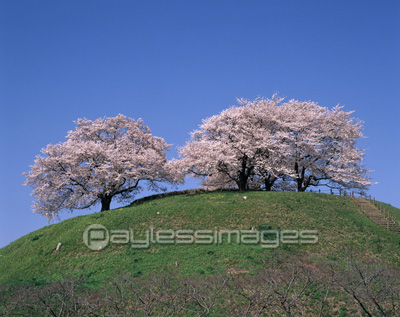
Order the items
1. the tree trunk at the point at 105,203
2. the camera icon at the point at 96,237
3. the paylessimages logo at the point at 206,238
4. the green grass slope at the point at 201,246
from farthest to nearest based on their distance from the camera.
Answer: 1. the tree trunk at the point at 105,203
2. the camera icon at the point at 96,237
3. the paylessimages logo at the point at 206,238
4. the green grass slope at the point at 201,246

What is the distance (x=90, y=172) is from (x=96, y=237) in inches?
644

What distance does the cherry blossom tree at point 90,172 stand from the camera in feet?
163

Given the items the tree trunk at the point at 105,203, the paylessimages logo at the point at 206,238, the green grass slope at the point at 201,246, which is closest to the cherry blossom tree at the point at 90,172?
the tree trunk at the point at 105,203

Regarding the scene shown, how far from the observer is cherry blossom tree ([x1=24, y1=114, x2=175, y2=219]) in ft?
163

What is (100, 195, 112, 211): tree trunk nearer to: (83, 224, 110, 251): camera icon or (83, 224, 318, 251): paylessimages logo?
(83, 224, 110, 251): camera icon

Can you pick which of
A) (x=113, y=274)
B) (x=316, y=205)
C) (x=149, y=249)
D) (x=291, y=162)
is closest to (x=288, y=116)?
(x=291, y=162)

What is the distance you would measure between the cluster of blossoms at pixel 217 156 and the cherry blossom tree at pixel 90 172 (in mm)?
121

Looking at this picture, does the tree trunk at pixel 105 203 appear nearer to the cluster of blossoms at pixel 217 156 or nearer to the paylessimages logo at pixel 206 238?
the cluster of blossoms at pixel 217 156

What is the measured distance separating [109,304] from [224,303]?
265 inches

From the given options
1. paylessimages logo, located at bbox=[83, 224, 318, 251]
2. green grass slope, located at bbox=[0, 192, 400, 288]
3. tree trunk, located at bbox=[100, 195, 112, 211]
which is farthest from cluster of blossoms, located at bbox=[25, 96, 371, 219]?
paylessimages logo, located at bbox=[83, 224, 318, 251]

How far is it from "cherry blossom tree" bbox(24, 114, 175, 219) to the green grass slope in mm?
7861

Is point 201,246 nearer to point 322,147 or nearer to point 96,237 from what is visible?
point 96,237

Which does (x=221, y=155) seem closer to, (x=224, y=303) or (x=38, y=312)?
(x=224, y=303)

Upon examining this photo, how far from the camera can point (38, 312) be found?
71.7 feet
